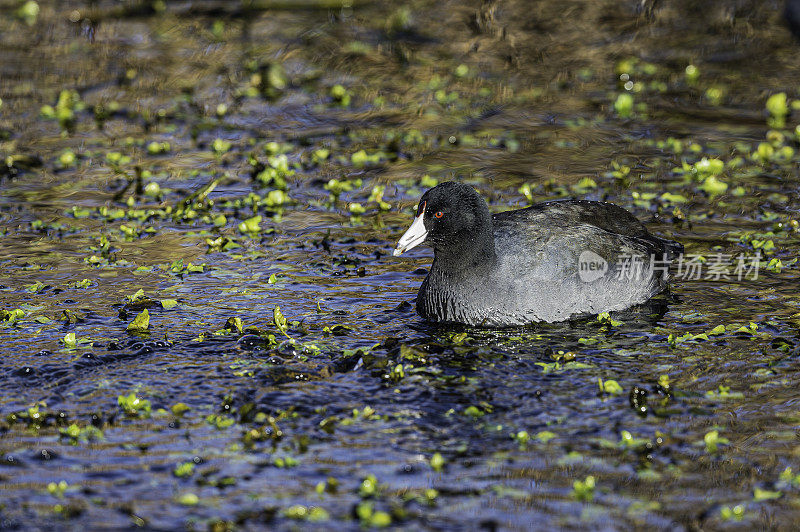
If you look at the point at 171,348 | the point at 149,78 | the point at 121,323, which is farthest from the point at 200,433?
the point at 149,78

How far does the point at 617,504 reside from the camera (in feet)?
17.6

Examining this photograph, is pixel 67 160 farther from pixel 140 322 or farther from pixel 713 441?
pixel 713 441

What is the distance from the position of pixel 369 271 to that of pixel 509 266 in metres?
1.60

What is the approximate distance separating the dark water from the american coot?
0.66ft

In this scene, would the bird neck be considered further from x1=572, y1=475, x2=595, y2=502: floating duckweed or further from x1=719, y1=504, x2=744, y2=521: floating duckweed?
x1=719, y1=504, x2=744, y2=521: floating duckweed

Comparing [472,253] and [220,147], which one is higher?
[220,147]

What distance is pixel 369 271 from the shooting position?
356 inches

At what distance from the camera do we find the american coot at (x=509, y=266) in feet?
25.8

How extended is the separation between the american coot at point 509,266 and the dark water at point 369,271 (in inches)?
8.0

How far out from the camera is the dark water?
5629 millimetres

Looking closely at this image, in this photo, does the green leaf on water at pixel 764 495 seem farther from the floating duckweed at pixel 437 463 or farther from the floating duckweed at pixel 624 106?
the floating duckweed at pixel 624 106

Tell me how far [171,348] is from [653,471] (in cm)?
348

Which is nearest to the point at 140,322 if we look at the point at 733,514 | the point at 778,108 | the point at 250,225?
the point at 250,225

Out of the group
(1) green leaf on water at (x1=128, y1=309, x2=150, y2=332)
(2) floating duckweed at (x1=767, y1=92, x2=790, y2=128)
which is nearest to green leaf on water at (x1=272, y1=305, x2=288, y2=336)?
(1) green leaf on water at (x1=128, y1=309, x2=150, y2=332)
